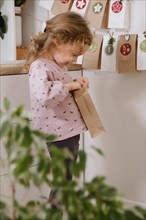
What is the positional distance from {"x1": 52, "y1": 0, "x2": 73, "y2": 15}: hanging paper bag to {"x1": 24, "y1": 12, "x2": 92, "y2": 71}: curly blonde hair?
1.53 ft

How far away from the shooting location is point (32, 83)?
1.55 meters

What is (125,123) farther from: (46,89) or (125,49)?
(46,89)

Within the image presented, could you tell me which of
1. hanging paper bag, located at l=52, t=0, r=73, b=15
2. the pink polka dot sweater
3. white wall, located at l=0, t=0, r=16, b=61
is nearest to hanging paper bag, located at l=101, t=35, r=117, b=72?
hanging paper bag, located at l=52, t=0, r=73, b=15

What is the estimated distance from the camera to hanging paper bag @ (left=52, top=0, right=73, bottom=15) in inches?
82.3

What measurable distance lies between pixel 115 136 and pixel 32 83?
791mm

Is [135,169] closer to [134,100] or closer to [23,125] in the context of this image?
Answer: [134,100]

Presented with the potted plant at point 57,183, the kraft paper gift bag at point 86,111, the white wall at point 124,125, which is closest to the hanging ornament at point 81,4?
the white wall at point 124,125

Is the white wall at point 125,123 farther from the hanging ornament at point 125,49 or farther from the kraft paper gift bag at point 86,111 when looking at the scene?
the kraft paper gift bag at point 86,111

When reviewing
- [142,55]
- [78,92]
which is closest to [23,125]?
[78,92]

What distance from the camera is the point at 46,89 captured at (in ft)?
4.84

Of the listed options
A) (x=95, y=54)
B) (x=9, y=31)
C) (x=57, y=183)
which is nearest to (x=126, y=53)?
(x=95, y=54)

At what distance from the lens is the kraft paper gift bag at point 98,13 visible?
2.00 metres

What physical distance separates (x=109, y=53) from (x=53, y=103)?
2.05 feet

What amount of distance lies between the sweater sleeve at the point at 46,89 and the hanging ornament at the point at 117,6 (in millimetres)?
682
